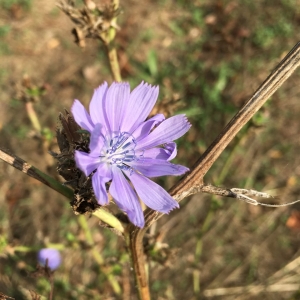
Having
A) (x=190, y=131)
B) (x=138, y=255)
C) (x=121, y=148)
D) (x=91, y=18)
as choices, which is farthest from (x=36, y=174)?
(x=190, y=131)

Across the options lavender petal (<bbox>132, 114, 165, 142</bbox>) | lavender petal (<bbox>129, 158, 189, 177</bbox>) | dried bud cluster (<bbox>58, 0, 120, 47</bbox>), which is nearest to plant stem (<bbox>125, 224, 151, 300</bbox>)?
lavender petal (<bbox>129, 158, 189, 177</bbox>)

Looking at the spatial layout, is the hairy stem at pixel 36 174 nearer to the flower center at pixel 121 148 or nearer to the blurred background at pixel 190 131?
the flower center at pixel 121 148

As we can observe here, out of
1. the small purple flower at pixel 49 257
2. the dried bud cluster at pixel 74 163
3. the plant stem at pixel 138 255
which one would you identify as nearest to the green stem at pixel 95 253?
the small purple flower at pixel 49 257

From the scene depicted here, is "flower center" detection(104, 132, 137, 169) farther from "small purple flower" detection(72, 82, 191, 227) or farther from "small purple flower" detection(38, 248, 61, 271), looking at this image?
"small purple flower" detection(38, 248, 61, 271)

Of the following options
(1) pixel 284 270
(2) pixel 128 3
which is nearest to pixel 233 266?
(1) pixel 284 270

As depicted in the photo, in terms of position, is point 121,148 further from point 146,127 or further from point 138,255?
point 138,255

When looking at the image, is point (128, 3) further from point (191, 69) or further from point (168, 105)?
point (168, 105)
